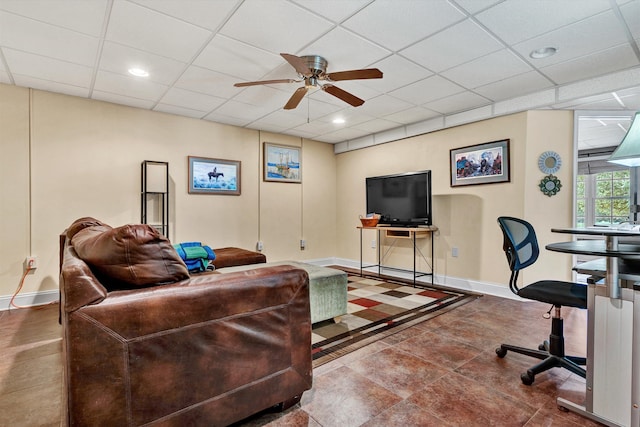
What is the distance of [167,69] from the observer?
2.90m

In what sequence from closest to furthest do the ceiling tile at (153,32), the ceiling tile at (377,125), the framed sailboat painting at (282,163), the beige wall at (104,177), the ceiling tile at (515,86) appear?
the ceiling tile at (153,32)
the ceiling tile at (515,86)
the beige wall at (104,177)
the ceiling tile at (377,125)
the framed sailboat painting at (282,163)

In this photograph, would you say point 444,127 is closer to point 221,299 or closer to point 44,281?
point 221,299

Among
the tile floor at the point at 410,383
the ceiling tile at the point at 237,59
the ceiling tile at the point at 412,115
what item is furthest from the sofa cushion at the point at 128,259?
the ceiling tile at the point at 412,115

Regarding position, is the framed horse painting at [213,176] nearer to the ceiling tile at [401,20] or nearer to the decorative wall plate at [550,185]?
the ceiling tile at [401,20]

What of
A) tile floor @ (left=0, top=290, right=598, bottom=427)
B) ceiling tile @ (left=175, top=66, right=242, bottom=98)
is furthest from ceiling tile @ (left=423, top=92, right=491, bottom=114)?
tile floor @ (left=0, top=290, right=598, bottom=427)

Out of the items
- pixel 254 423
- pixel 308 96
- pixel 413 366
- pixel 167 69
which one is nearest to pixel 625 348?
pixel 413 366

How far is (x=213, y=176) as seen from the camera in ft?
15.1

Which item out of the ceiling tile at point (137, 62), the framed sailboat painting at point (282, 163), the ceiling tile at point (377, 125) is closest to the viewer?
the ceiling tile at point (137, 62)

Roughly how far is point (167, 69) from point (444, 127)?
11.3ft

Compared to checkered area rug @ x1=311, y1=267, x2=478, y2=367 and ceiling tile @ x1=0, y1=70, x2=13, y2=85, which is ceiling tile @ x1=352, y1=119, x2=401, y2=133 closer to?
checkered area rug @ x1=311, y1=267, x2=478, y2=367

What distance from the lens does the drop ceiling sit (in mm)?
2061

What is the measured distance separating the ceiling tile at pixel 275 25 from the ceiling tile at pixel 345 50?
3.7 inches

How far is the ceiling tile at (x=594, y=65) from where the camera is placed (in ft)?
8.47

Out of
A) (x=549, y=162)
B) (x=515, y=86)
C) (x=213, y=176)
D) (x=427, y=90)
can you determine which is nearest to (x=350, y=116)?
(x=427, y=90)
